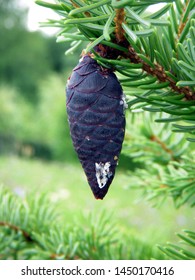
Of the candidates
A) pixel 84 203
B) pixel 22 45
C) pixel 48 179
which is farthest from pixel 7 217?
pixel 22 45

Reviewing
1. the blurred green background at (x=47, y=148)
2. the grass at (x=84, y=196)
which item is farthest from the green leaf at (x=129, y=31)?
the grass at (x=84, y=196)

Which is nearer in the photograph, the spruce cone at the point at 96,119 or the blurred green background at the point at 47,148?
the spruce cone at the point at 96,119

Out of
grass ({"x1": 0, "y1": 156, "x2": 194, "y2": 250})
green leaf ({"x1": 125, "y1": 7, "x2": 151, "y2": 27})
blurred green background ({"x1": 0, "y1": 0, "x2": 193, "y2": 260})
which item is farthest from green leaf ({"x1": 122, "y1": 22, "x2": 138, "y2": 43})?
grass ({"x1": 0, "y1": 156, "x2": 194, "y2": 250})

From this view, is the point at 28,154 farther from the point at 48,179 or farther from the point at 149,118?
the point at 149,118

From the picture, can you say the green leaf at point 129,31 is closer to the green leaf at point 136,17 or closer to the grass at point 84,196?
the green leaf at point 136,17

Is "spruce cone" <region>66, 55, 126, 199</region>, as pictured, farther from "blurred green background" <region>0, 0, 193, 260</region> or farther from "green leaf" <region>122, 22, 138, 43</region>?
"blurred green background" <region>0, 0, 193, 260</region>

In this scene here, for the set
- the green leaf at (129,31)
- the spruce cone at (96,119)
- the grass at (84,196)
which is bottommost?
the grass at (84,196)

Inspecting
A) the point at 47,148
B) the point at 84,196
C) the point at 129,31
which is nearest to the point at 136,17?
the point at 129,31
